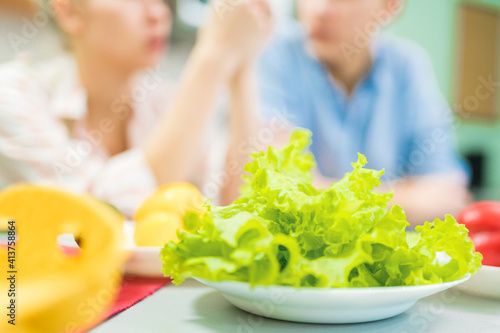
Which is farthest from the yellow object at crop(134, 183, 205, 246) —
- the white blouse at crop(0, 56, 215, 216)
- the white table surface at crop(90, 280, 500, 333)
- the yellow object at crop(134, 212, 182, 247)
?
the white blouse at crop(0, 56, 215, 216)

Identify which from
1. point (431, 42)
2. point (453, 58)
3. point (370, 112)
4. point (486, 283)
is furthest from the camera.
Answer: point (453, 58)

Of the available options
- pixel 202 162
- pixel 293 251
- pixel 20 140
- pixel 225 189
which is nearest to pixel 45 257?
pixel 293 251

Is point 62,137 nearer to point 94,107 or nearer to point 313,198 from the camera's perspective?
point 94,107

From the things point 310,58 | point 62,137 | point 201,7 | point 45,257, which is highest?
point 201,7

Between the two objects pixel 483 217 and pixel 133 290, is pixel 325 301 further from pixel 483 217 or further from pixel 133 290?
pixel 483 217

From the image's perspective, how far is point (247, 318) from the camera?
Answer: 49 cm

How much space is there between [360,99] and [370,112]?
8 centimetres

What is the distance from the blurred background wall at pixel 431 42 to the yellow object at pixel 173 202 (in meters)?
1.43

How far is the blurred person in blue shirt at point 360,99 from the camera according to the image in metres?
2.21

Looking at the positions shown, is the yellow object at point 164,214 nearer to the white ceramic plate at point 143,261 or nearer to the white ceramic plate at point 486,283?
the white ceramic plate at point 143,261

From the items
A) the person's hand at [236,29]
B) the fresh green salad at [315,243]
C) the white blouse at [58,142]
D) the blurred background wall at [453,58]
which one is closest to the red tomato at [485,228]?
the fresh green salad at [315,243]

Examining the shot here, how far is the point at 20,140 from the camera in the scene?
1.52 m

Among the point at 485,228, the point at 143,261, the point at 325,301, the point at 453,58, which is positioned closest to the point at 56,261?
the point at 325,301

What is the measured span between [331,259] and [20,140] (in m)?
1.36
